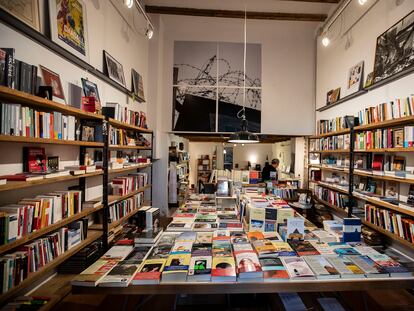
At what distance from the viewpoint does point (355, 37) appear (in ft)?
14.1

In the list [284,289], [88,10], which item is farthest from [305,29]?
[284,289]

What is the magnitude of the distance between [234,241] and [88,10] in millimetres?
3383

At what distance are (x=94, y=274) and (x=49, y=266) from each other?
0.74m

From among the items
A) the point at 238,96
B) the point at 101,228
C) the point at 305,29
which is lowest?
the point at 101,228

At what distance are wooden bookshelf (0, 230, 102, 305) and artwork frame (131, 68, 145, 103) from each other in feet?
9.50

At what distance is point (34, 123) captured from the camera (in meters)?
1.91

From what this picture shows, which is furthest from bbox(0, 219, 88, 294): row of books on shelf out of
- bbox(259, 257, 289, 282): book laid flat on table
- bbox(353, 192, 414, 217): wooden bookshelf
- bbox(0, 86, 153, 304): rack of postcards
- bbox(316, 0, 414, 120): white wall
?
bbox(316, 0, 414, 120): white wall

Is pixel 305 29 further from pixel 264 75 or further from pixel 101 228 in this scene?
pixel 101 228

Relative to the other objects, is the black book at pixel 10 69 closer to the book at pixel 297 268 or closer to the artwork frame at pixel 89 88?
the artwork frame at pixel 89 88

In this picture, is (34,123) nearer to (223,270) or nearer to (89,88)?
(89,88)

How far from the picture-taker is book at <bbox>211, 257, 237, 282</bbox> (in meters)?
1.57

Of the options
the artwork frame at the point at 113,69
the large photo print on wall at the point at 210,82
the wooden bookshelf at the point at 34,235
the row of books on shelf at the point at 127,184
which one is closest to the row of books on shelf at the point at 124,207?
the row of books on shelf at the point at 127,184

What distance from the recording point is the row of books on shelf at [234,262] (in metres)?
1.58

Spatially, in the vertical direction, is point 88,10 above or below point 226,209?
above
